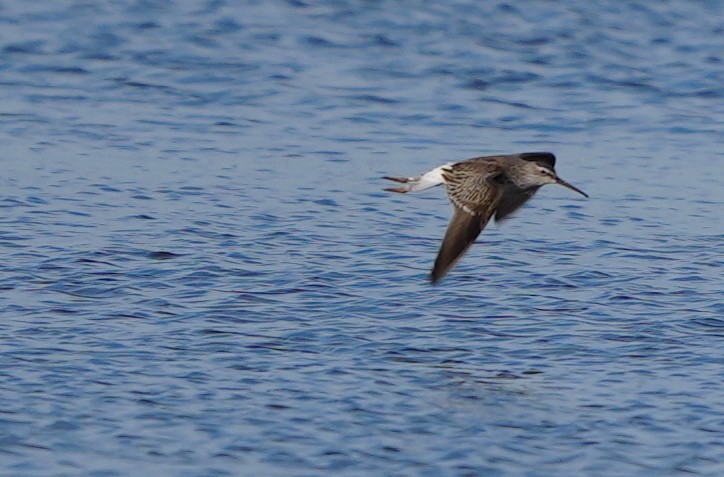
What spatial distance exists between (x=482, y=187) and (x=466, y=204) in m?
0.18

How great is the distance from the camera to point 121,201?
29.2ft

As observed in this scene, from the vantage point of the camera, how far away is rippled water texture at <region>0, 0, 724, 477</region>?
18.4ft

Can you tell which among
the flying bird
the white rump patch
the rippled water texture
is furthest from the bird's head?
the rippled water texture

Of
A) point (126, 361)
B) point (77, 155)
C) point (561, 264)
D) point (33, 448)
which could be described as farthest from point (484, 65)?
point (33, 448)

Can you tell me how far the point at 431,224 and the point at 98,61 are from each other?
16.1 feet

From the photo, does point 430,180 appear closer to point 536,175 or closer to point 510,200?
point 510,200

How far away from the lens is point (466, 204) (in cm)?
666

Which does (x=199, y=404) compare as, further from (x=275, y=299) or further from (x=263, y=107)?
(x=263, y=107)

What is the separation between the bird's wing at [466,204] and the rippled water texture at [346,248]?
1.62ft

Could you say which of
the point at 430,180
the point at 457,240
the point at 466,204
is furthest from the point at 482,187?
the point at 457,240

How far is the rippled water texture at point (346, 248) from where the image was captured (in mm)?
5605

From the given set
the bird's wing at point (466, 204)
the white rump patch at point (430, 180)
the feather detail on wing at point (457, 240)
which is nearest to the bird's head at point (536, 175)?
the bird's wing at point (466, 204)

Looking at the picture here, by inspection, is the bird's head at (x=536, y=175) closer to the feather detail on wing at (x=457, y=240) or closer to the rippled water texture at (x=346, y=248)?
the feather detail on wing at (x=457, y=240)

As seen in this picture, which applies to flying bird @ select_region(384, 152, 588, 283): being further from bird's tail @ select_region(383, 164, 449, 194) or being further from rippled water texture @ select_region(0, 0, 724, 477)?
rippled water texture @ select_region(0, 0, 724, 477)
